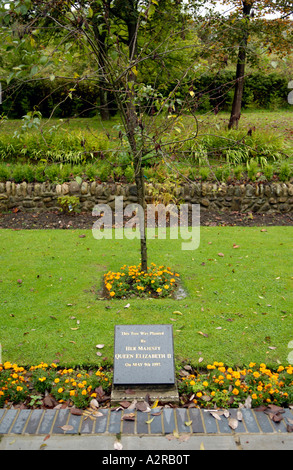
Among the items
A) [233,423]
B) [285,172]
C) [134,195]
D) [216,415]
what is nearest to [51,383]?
[216,415]

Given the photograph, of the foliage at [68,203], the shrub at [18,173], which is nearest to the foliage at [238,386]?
the foliage at [68,203]

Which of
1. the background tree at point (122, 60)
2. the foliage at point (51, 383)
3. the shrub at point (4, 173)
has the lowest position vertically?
the foliage at point (51, 383)

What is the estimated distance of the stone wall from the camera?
8.62 meters

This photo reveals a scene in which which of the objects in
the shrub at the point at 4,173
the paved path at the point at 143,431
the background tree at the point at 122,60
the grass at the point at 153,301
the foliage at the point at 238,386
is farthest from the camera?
the shrub at the point at 4,173

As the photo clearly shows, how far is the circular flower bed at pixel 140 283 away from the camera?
16.6 ft

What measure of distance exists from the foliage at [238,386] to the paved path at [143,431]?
14 centimetres

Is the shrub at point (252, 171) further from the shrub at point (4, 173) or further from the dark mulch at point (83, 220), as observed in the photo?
the shrub at point (4, 173)

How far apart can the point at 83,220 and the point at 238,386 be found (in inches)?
222

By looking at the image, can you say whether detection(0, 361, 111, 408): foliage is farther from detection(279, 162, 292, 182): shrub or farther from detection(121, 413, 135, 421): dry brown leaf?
detection(279, 162, 292, 182): shrub

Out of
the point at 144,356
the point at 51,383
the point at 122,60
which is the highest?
the point at 122,60

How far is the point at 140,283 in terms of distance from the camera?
5.14m

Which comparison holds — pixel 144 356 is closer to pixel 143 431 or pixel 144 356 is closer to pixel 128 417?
pixel 128 417

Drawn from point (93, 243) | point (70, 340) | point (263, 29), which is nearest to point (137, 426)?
point (70, 340)

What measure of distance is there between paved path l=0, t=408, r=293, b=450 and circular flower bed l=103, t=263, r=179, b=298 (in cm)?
195
